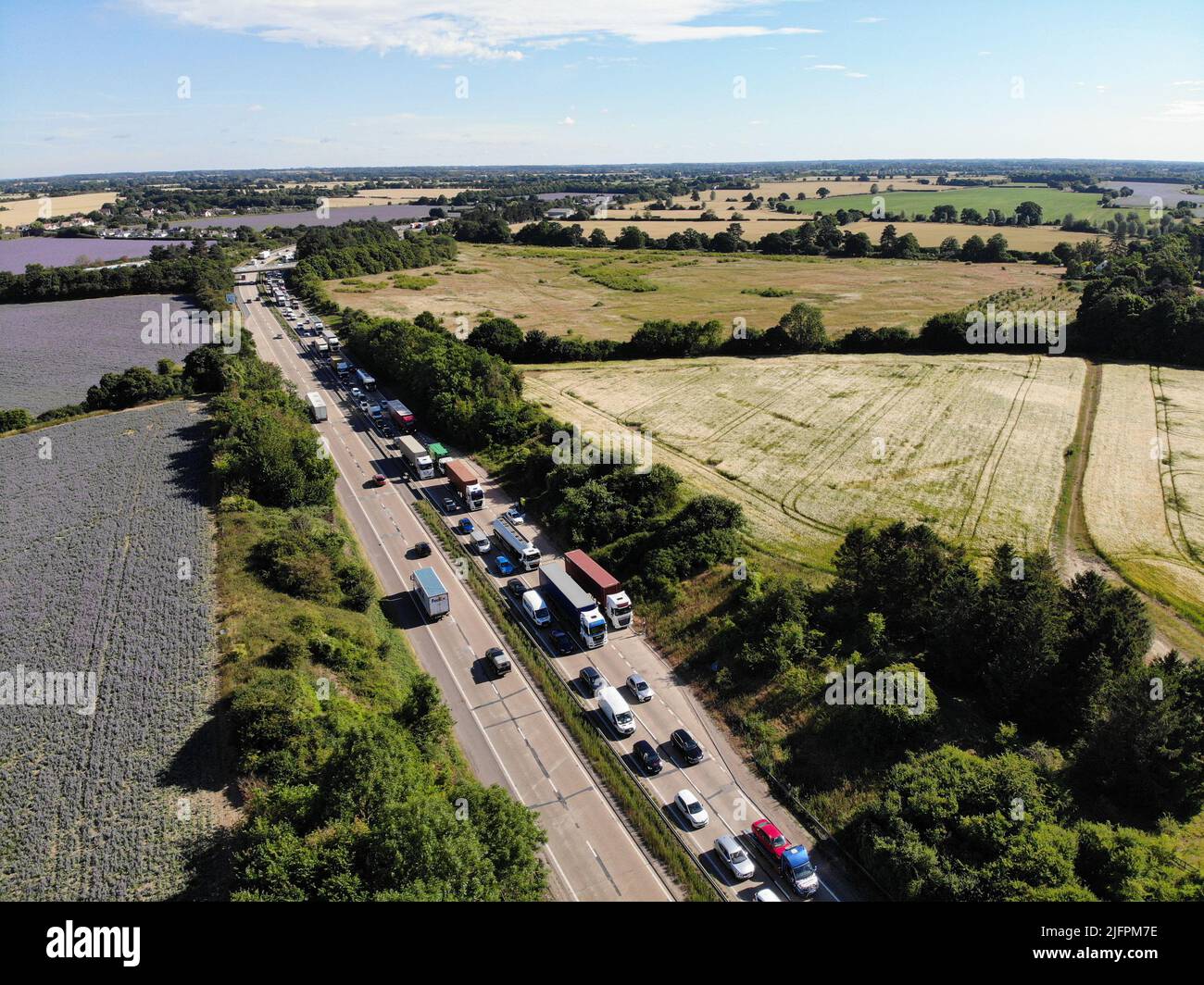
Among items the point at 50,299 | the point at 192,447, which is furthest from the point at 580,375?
the point at 50,299

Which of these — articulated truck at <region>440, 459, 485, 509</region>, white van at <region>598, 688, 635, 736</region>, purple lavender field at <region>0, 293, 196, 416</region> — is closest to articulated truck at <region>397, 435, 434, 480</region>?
articulated truck at <region>440, 459, 485, 509</region>

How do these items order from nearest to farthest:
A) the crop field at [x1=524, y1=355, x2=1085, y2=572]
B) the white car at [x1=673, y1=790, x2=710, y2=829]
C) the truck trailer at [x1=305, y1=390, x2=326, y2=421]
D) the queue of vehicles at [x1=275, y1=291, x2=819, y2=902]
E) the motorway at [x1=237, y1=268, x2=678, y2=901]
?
the queue of vehicles at [x1=275, y1=291, x2=819, y2=902], the motorway at [x1=237, y1=268, x2=678, y2=901], the white car at [x1=673, y1=790, x2=710, y2=829], the crop field at [x1=524, y1=355, x2=1085, y2=572], the truck trailer at [x1=305, y1=390, x2=326, y2=421]

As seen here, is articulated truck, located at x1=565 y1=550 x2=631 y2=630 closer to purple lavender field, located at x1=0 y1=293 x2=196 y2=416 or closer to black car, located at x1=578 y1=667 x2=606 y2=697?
black car, located at x1=578 y1=667 x2=606 y2=697

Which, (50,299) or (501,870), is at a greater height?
(50,299)

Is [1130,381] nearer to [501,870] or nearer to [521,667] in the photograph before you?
[521,667]

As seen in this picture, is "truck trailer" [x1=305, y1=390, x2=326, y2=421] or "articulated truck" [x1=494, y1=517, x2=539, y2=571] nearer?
"articulated truck" [x1=494, y1=517, x2=539, y2=571]

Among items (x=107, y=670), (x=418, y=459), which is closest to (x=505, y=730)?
(x=107, y=670)
